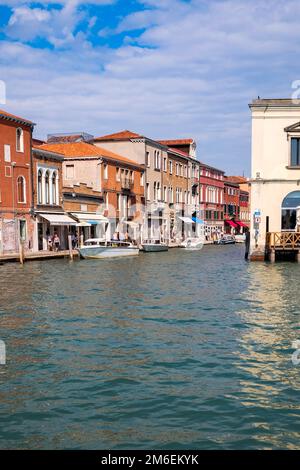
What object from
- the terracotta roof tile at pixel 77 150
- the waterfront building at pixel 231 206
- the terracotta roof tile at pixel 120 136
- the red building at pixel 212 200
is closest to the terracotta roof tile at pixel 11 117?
the terracotta roof tile at pixel 77 150

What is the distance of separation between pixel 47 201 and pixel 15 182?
4443 mm

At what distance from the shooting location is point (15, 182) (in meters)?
34.4

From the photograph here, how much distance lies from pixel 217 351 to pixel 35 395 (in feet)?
11.7

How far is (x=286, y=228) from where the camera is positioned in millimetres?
33031

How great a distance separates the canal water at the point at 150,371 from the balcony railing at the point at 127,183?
3376 cm

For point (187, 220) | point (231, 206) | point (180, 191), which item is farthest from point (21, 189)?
point (231, 206)

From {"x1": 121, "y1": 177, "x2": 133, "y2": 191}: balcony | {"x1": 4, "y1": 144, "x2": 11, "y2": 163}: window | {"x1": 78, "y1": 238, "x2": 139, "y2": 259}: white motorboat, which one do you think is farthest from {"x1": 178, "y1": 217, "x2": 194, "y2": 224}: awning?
{"x1": 4, "y1": 144, "x2": 11, "y2": 163}: window

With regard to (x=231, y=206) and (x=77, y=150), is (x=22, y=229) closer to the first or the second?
(x=77, y=150)

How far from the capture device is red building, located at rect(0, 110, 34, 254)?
33.3 meters

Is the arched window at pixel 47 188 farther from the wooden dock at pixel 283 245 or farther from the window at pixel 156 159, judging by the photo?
the window at pixel 156 159

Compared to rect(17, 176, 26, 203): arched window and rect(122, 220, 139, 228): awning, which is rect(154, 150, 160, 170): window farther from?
rect(17, 176, 26, 203): arched window

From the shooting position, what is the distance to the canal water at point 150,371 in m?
6.36
